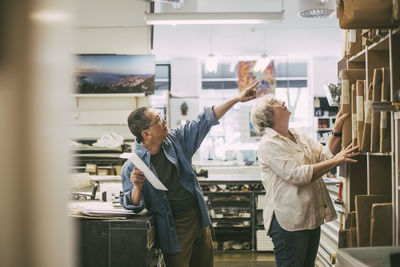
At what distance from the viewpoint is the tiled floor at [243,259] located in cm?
481

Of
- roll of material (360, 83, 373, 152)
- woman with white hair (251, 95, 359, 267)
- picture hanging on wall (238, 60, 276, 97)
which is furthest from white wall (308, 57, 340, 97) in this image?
roll of material (360, 83, 373, 152)

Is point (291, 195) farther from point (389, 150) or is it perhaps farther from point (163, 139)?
point (163, 139)

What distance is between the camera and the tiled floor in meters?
4.81

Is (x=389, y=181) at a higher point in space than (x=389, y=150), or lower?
lower

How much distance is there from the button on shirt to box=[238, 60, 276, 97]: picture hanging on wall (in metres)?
8.00

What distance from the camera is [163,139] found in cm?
252

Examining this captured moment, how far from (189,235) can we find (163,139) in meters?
0.65

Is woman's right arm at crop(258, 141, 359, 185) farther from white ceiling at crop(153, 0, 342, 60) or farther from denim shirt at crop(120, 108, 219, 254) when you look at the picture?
white ceiling at crop(153, 0, 342, 60)

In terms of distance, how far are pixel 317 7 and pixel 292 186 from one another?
3341mm

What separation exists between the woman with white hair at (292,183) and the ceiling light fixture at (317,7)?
292 centimetres

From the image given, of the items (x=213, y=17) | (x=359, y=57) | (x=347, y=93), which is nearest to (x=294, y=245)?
(x=347, y=93)

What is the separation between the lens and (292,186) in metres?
2.37

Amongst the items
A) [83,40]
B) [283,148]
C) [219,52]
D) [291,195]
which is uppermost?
[219,52]

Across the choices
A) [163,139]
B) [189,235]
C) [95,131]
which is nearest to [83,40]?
[95,131]
